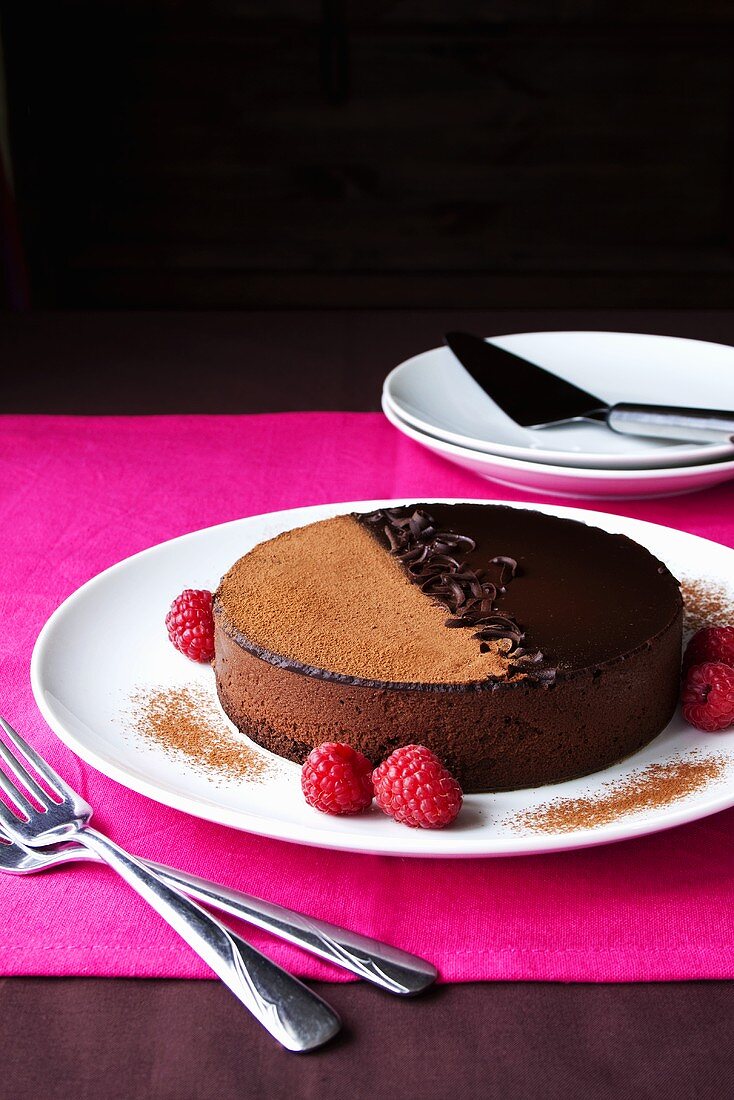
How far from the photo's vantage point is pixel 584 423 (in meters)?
1.45

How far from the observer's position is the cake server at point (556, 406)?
4.38 feet

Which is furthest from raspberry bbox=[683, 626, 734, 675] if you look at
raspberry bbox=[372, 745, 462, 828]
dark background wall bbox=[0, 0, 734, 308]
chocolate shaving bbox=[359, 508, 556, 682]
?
dark background wall bbox=[0, 0, 734, 308]

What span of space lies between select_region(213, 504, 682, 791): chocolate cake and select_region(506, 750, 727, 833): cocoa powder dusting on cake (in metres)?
0.04

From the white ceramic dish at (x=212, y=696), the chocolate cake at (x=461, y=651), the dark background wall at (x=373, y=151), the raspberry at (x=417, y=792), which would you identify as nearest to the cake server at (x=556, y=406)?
the white ceramic dish at (x=212, y=696)

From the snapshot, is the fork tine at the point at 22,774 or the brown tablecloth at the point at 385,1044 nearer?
the brown tablecloth at the point at 385,1044

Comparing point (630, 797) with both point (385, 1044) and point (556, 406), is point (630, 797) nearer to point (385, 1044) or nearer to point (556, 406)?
point (385, 1044)

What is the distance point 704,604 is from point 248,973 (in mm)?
567

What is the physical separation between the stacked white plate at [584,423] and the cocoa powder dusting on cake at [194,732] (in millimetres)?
481

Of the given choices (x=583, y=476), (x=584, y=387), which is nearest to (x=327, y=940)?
(x=583, y=476)

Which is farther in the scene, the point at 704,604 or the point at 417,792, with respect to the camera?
the point at 704,604

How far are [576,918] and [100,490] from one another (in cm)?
84

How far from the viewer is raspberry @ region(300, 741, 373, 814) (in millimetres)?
732

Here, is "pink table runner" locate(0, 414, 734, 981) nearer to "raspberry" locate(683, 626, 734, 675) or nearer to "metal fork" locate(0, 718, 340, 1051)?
"metal fork" locate(0, 718, 340, 1051)

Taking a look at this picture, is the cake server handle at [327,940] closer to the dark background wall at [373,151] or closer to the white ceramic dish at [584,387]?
the white ceramic dish at [584,387]
